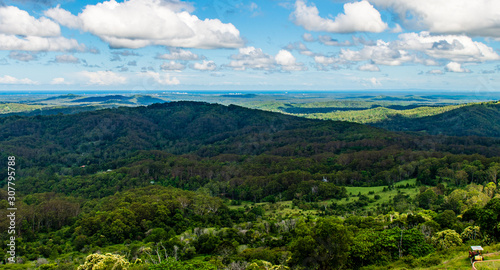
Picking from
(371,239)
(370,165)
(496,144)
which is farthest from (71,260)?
(496,144)

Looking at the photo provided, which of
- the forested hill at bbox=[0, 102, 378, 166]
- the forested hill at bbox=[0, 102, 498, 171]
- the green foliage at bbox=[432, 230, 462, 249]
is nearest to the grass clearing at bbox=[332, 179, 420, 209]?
the green foliage at bbox=[432, 230, 462, 249]

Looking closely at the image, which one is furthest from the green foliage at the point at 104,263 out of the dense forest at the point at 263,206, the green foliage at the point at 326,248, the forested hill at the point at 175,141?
the forested hill at the point at 175,141

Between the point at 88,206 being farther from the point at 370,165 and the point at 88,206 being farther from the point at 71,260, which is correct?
the point at 370,165

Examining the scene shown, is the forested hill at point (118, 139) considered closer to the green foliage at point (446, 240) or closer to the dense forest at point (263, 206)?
the dense forest at point (263, 206)

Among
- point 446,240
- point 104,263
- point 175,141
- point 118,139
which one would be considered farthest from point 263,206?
point 175,141

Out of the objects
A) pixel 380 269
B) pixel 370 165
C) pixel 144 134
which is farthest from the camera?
pixel 144 134

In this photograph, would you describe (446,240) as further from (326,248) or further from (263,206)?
(263,206)

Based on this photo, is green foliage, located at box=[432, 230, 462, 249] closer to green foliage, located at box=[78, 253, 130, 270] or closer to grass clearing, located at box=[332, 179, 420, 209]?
grass clearing, located at box=[332, 179, 420, 209]

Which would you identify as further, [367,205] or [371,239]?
[367,205]
